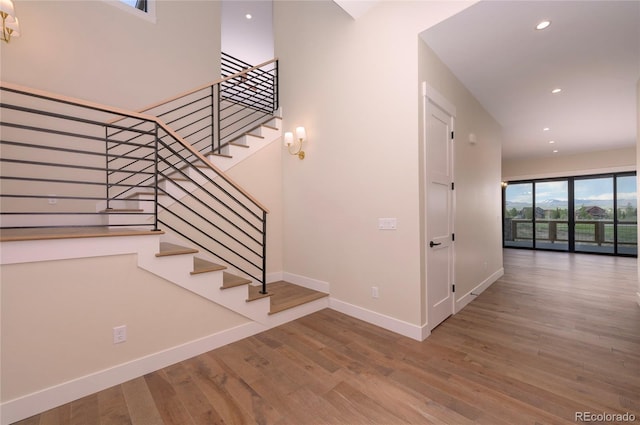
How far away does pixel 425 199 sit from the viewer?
2.71 metres

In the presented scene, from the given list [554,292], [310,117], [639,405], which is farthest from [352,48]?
[554,292]

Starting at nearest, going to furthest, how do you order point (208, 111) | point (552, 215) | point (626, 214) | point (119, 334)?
1. point (119, 334)
2. point (208, 111)
3. point (626, 214)
4. point (552, 215)

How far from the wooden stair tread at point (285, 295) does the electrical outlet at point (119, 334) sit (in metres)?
1.03

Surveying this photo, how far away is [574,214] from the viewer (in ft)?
25.9

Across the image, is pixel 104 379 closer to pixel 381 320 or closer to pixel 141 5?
pixel 381 320

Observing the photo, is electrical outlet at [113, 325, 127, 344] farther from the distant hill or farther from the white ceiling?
the distant hill

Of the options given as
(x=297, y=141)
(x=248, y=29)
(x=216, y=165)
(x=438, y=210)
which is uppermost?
(x=248, y=29)

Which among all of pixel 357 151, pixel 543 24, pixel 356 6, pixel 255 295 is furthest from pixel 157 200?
pixel 543 24

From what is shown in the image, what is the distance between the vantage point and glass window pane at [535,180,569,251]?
8.07 metres

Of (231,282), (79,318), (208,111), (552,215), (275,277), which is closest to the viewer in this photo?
(79,318)

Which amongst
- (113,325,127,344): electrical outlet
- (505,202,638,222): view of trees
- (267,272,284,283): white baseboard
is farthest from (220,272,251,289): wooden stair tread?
(505,202,638,222): view of trees

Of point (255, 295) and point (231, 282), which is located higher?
point (231, 282)

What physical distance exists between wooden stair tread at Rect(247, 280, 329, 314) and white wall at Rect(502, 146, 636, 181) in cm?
884

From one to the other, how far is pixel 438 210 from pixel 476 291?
1.87m
